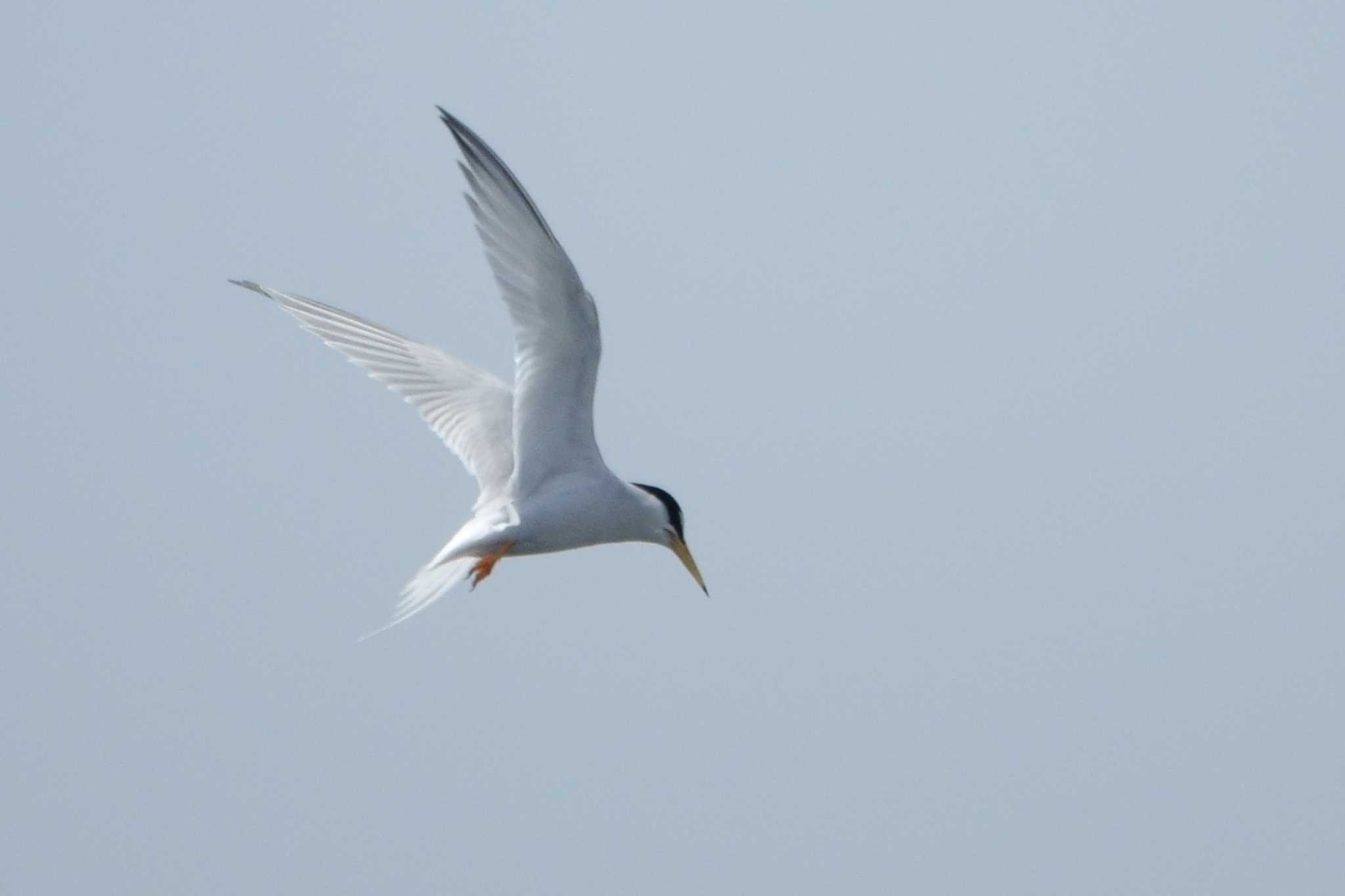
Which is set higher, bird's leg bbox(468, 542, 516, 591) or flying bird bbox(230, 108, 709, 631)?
flying bird bbox(230, 108, 709, 631)

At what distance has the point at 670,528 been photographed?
20.1 feet

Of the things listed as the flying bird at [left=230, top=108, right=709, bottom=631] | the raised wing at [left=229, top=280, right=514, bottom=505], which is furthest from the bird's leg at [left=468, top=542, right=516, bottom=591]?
the raised wing at [left=229, top=280, right=514, bottom=505]

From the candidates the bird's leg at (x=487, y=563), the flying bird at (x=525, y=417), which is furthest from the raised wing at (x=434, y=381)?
the bird's leg at (x=487, y=563)

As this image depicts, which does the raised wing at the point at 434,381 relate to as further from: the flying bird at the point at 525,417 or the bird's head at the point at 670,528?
the bird's head at the point at 670,528

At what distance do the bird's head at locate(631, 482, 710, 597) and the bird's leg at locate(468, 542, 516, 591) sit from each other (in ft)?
1.57

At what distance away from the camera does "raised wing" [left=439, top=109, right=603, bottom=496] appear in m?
5.03

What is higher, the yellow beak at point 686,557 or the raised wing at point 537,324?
the raised wing at point 537,324

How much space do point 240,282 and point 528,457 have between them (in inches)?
55.3

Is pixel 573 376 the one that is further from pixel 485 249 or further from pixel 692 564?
pixel 692 564

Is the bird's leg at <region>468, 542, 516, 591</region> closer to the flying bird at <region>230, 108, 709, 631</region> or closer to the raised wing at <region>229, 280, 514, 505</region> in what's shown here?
the flying bird at <region>230, 108, 709, 631</region>

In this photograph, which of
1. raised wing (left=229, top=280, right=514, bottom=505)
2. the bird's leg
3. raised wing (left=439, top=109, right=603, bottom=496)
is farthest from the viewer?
raised wing (left=229, top=280, right=514, bottom=505)

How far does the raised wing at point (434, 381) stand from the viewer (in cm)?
671

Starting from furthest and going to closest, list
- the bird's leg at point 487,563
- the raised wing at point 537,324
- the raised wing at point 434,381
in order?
the raised wing at point 434,381 < the bird's leg at point 487,563 < the raised wing at point 537,324

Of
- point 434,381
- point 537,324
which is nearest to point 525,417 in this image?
point 537,324
